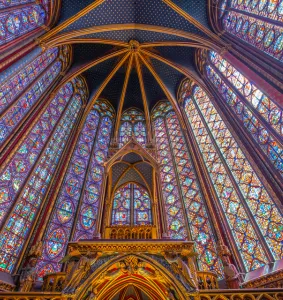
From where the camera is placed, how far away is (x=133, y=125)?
1538 centimetres

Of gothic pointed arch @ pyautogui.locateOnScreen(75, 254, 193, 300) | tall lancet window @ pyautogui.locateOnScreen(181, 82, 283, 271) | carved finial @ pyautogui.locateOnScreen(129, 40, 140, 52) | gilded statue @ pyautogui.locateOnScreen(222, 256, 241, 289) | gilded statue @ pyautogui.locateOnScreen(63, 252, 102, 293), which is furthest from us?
carved finial @ pyautogui.locateOnScreen(129, 40, 140, 52)

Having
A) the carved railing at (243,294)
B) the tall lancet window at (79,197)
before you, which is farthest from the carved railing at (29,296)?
the tall lancet window at (79,197)

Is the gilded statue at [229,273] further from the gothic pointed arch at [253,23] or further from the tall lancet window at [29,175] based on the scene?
the tall lancet window at [29,175]

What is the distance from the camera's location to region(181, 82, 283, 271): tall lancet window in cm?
714

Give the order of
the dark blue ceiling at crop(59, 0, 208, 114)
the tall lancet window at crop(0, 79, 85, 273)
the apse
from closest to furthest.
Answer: the apse
the tall lancet window at crop(0, 79, 85, 273)
the dark blue ceiling at crop(59, 0, 208, 114)

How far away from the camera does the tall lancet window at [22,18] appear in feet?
27.8

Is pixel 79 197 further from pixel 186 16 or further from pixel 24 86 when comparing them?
pixel 186 16

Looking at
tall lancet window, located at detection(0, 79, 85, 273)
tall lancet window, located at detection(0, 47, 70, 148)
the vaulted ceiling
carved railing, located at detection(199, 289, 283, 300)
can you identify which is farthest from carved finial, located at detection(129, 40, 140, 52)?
carved railing, located at detection(199, 289, 283, 300)

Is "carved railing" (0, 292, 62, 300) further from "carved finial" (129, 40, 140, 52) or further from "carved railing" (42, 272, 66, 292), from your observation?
"carved finial" (129, 40, 140, 52)

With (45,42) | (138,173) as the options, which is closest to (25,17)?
(45,42)

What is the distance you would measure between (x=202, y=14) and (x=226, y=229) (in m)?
9.69

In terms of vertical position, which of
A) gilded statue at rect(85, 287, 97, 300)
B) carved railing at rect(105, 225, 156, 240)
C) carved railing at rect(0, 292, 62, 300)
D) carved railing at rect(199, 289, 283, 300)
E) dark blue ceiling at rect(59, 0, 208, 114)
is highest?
dark blue ceiling at rect(59, 0, 208, 114)

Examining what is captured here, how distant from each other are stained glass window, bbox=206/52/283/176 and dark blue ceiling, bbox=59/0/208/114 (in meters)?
2.54

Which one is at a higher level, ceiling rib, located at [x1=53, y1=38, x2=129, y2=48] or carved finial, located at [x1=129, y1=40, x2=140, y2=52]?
carved finial, located at [x1=129, y1=40, x2=140, y2=52]
